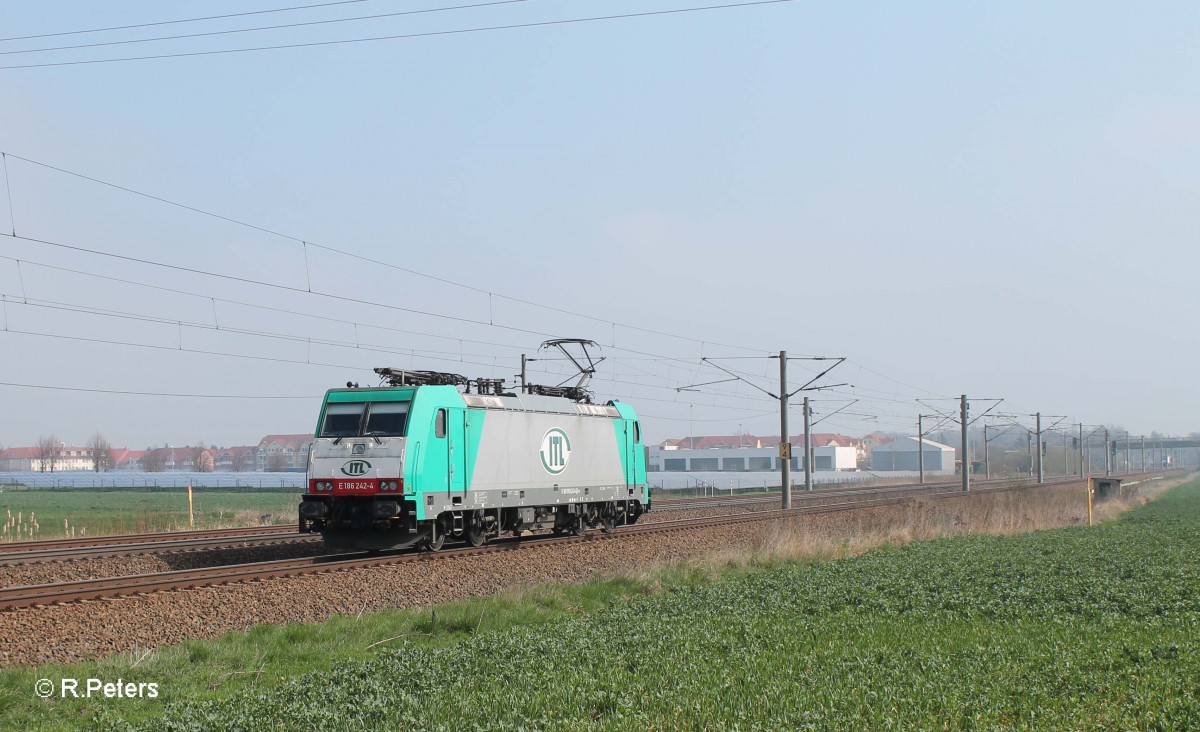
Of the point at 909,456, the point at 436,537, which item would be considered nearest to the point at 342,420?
the point at 436,537

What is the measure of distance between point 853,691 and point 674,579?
1033 centimetres

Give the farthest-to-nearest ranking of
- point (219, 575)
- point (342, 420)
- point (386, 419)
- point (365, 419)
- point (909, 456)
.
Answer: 1. point (909, 456)
2. point (342, 420)
3. point (365, 419)
4. point (386, 419)
5. point (219, 575)

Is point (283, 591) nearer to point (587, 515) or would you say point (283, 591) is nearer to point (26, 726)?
point (26, 726)

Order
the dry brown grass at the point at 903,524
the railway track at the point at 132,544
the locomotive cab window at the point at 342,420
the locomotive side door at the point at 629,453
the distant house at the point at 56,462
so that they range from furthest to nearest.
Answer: the distant house at the point at 56,462, the locomotive side door at the point at 629,453, the dry brown grass at the point at 903,524, the locomotive cab window at the point at 342,420, the railway track at the point at 132,544

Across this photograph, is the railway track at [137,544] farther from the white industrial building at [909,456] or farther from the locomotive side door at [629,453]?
the white industrial building at [909,456]

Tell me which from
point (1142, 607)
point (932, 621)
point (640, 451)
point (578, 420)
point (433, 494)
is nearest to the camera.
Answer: point (932, 621)

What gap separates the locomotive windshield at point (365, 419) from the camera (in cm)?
2055

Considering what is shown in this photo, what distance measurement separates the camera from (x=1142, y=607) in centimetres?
1405

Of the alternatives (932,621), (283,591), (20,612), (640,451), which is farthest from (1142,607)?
(640,451)

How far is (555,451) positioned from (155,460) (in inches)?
5727

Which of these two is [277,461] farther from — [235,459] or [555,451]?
[555,451]

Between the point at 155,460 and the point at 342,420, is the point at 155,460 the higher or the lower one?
the lower one

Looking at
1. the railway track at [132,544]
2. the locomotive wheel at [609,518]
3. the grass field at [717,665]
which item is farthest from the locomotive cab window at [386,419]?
the locomotive wheel at [609,518]

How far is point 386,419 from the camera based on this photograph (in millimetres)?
20672
